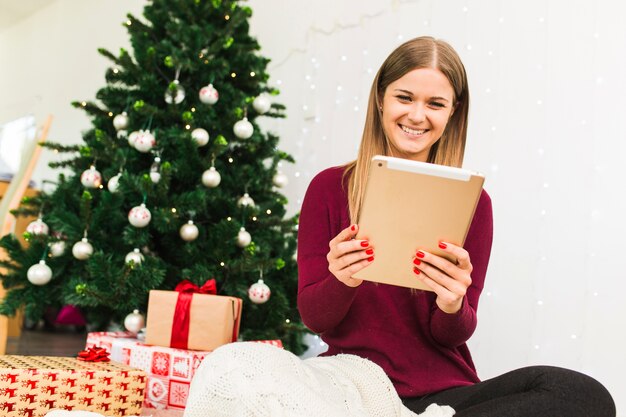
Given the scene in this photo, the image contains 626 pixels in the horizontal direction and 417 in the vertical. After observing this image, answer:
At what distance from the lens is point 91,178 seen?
2.00 m

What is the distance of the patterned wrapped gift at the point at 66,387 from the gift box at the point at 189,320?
0.64ft

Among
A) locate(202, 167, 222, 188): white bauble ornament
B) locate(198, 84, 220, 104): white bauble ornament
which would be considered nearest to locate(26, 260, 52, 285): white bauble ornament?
locate(202, 167, 222, 188): white bauble ornament

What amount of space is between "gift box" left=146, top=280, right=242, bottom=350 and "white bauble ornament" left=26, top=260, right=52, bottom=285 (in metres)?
0.47

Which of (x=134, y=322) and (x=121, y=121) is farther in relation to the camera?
(x=121, y=121)

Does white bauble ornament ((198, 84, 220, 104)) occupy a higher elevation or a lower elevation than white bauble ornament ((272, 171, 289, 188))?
higher

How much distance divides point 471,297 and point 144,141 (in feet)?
3.95

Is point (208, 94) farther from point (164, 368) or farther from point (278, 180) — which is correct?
point (164, 368)

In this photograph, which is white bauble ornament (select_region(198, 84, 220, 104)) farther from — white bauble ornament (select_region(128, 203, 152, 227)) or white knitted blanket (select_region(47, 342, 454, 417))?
white knitted blanket (select_region(47, 342, 454, 417))

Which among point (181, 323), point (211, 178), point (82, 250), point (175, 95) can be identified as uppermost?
point (175, 95)

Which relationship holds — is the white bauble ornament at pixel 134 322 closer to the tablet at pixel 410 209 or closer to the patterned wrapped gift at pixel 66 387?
the patterned wrapped gift at pixel 66 387

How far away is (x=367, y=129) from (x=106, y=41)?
353cm

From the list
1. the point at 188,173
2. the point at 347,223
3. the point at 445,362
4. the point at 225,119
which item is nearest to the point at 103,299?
the point at 188,173

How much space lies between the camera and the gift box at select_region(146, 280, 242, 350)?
159 cm

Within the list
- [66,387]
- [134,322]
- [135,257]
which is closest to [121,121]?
[135,257]
